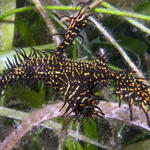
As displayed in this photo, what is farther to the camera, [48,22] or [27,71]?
[48,22]

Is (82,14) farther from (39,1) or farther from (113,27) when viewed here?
(113,27)

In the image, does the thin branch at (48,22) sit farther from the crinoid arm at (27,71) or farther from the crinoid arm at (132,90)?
the crinoid arm at (132,90)

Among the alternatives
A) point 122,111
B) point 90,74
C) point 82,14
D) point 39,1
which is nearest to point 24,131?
point 90,74

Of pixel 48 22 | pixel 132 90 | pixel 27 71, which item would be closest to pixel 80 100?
pixel 132 90

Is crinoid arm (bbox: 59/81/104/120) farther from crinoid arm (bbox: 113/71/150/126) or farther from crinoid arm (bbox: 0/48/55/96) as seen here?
crinoid arm (bbox: 0/48/55/96)

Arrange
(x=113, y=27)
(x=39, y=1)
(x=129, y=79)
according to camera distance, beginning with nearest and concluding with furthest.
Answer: (x=129, y=79) < (x=39, y=1) < (x=113, y=27)

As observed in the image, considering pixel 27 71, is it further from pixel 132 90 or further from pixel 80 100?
pixel 132 90

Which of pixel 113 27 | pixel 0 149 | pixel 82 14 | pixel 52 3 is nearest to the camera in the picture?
pixel 0 149

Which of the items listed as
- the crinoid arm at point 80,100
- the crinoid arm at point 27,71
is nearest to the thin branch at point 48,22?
the crinoid arm at point 27,71
